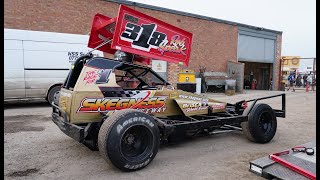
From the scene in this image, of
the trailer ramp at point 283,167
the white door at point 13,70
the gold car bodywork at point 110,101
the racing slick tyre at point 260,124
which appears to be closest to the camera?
the trailer ramp at point 283,167

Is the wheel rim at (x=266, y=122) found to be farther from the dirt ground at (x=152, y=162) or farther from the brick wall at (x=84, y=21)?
the brick wall at (x=84, y=21)

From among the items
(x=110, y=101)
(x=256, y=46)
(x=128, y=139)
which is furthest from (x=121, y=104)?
(x=256, y=46)

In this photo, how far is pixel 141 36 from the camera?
16.3 feet

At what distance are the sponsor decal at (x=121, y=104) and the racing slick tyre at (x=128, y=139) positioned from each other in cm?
51

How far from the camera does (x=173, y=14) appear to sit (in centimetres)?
1712

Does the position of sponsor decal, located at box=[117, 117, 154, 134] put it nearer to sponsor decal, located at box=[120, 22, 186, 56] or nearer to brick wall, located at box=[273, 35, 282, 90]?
sponsor decal, located at box=[120, 22, 186, 56]

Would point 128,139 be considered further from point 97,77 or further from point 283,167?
point 283,167

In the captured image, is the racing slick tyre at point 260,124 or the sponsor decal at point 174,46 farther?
the racing slick tyre at point 260,124

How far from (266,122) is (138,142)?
2.95 meters

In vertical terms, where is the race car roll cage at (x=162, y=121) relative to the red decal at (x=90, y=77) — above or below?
below

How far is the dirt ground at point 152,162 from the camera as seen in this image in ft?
13.2

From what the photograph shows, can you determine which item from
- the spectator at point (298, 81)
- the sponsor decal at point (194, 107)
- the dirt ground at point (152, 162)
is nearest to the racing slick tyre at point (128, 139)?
the dirt ground at point (152, 162)

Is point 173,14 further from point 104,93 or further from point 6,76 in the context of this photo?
point 104,93

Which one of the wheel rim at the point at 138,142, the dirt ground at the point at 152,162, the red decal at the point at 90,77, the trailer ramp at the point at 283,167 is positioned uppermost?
the red decal at the point at 90,77
